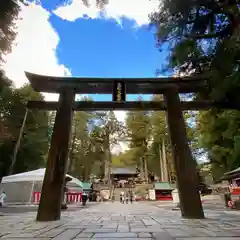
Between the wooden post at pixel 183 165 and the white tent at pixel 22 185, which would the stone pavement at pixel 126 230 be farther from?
the white tent at pixel 22 185

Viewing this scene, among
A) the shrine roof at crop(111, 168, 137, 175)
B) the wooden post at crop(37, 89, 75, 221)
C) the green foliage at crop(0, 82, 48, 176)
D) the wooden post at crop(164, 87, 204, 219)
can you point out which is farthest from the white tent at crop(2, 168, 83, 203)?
the shrine roof at crop(111, 168, 137, 175)

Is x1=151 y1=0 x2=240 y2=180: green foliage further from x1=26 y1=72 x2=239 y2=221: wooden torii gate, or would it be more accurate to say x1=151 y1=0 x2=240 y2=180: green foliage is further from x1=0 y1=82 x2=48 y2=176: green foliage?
x1=0 y1=82 x2=48 y2=176: green foliage

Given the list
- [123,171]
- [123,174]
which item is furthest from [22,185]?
[123,171]

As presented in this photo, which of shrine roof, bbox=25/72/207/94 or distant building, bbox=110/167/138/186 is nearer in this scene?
shrine roof, bbox=25/72/207/94

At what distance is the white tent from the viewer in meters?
17.4

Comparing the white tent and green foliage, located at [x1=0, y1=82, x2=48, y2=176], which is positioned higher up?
green foliage, located at [x1=0, y1=82, x2=48, y2=176]

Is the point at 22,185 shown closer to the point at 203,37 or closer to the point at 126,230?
the point at 126,230

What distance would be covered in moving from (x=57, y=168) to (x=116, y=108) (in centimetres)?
262

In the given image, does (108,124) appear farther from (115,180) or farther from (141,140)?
(115,180)

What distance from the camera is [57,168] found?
7.46m

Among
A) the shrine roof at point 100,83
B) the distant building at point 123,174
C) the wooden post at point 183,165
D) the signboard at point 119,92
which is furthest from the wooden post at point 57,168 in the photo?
the distant building at point 123,174

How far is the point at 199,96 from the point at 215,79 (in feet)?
15.7

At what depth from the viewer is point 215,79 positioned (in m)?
4.72

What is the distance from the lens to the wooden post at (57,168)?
7.10 metres
